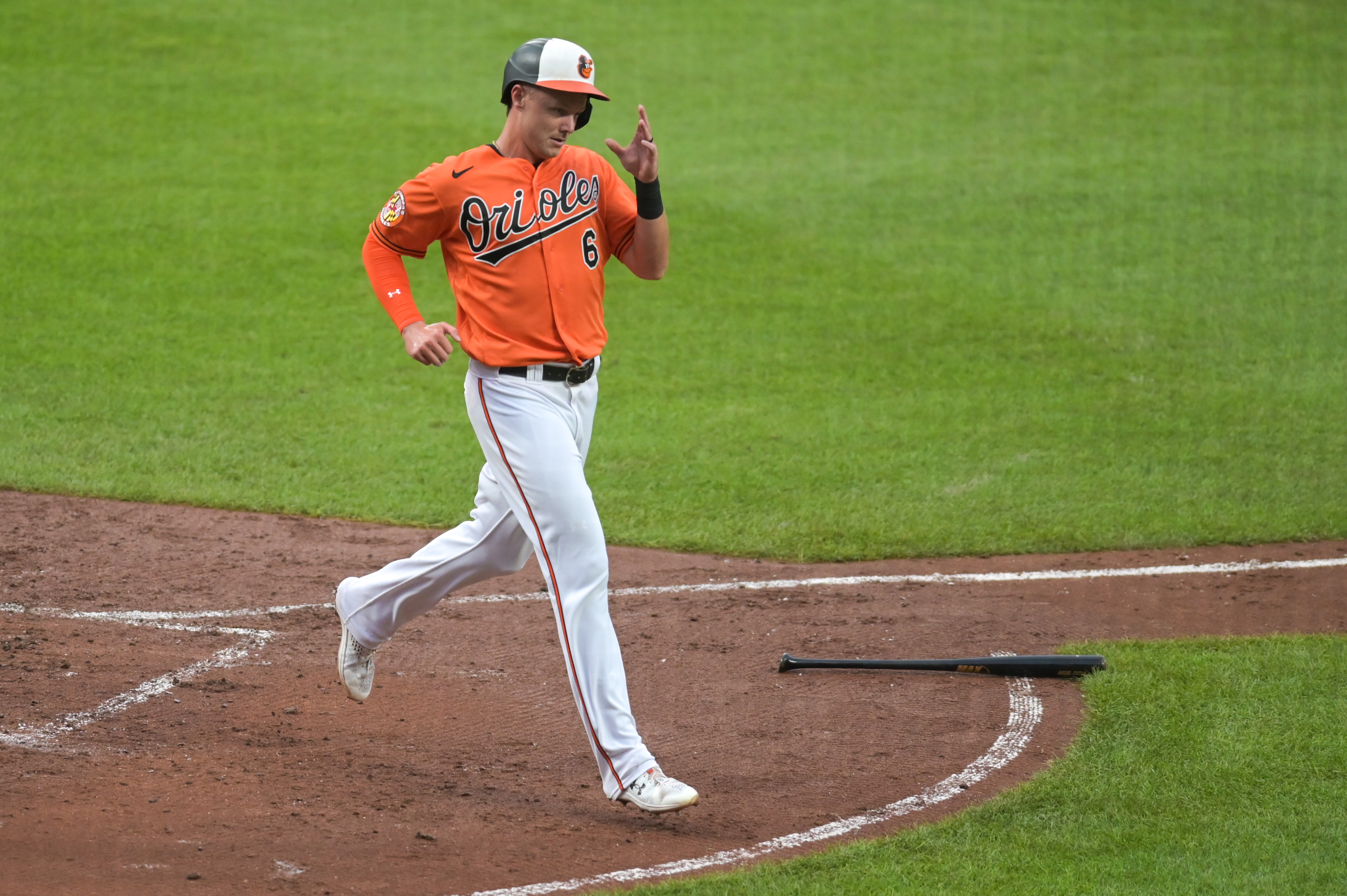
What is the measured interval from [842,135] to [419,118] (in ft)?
15.0

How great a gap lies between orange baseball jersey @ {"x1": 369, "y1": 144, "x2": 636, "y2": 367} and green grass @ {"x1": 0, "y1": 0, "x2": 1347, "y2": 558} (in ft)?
9.69

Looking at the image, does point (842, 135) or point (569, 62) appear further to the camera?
point (842, 135)

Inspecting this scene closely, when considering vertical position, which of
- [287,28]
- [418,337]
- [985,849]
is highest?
[287,28]

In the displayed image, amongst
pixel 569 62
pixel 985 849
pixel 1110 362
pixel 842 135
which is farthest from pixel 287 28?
pixel 985 849

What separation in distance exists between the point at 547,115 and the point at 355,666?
1946mm

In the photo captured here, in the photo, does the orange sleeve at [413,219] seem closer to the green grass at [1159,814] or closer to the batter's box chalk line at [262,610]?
the batter's box chalk line at [262,610]

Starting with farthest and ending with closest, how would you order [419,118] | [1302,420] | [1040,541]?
1. [419,118]
2. [1302,420]
3. [1040,541]

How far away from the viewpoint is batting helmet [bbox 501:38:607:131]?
Result: 171 inches

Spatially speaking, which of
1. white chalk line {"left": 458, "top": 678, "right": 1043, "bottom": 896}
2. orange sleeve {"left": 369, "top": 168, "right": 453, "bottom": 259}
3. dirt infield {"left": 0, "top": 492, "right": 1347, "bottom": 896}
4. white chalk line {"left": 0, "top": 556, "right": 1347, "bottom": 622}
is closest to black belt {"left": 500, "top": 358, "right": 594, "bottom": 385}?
orange sleeve {"left": 369, "top": 168, "right": 453, "bottom": 259}

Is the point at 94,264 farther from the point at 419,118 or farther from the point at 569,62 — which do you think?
the point at 569,62

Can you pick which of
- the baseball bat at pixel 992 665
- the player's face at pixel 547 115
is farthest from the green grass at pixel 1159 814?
the player's face at pixel 547 115

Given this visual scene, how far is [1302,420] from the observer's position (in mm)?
9141

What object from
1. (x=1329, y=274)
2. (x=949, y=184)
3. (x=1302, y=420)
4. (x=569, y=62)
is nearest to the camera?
(x=569, y=62)

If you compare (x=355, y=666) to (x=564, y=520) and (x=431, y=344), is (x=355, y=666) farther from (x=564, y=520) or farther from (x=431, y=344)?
(x=431, y=344)
